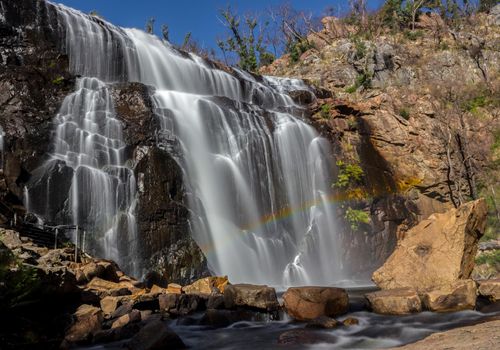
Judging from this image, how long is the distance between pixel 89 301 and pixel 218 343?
350 cm

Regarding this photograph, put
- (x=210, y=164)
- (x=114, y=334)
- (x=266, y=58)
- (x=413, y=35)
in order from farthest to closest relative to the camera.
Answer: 1. (x=266, y=58)
2. (x=413, y=35)
3. (x=210, y=164)
4. (x=114, y=334)

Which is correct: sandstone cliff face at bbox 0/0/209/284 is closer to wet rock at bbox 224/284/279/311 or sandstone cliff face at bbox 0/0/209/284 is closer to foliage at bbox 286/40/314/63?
wet rock at bbox 224/284/279/311

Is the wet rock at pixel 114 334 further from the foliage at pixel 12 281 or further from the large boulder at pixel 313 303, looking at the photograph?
the large boulder at pixel 313 303

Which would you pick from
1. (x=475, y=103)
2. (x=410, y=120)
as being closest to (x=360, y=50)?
(x=475, y=103)

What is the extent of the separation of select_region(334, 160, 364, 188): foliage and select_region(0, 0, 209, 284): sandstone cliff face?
10.6 metres

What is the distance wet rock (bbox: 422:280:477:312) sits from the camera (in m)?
10.2

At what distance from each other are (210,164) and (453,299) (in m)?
11.9

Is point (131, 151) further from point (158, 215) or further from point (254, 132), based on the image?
point (254, 132)

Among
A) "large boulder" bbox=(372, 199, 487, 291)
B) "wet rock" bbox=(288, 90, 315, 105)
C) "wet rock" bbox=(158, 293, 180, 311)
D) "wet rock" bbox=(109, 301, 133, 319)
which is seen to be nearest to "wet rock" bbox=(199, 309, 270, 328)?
"wet rock" bbox=(158, 293, 180, 311)

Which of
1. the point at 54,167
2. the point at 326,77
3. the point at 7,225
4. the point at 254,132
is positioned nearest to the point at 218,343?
the point at 7,225

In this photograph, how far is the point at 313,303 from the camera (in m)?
10.1

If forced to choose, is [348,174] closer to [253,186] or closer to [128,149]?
[253,186]

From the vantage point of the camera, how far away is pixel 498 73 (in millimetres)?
36844

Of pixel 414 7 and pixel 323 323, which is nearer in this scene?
pixel 323 323
